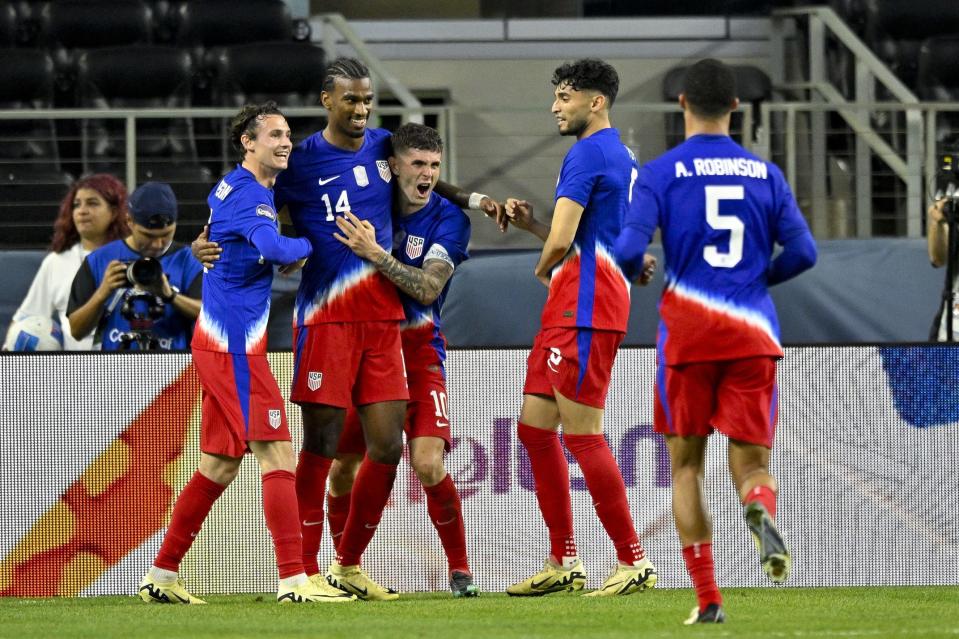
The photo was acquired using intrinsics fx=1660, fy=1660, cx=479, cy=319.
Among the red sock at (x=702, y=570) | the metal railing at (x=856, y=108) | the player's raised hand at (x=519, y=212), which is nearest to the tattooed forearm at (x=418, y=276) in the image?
the player's raised hand at (x=519, y=212)

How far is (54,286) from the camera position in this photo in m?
8.92

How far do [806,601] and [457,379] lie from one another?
2.02 m

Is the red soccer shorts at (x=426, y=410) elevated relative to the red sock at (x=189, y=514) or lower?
elevated

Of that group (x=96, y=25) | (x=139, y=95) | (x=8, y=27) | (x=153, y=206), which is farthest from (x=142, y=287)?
(x=8, y=27)

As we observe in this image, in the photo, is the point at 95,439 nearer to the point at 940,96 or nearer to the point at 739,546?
the point at 739,546

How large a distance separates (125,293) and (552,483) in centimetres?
252

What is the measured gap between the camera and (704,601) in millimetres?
5398

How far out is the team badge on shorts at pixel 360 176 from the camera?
22.5ft

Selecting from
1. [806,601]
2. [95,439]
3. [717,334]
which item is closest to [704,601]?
[717,334]


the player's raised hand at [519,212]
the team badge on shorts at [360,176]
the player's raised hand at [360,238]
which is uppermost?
the team badge on shorts at [360,176]

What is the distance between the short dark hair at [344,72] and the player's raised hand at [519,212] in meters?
0.80

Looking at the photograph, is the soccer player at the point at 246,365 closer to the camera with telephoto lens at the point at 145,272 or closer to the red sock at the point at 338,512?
the red sock at the point at 338,512

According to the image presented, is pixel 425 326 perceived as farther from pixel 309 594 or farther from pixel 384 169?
pixel 309 594

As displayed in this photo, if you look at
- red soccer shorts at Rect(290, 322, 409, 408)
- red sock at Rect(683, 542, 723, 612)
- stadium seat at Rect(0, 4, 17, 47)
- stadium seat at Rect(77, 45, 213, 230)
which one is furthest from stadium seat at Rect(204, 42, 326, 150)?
red sock at Rect(683, 542, 723, 612)
